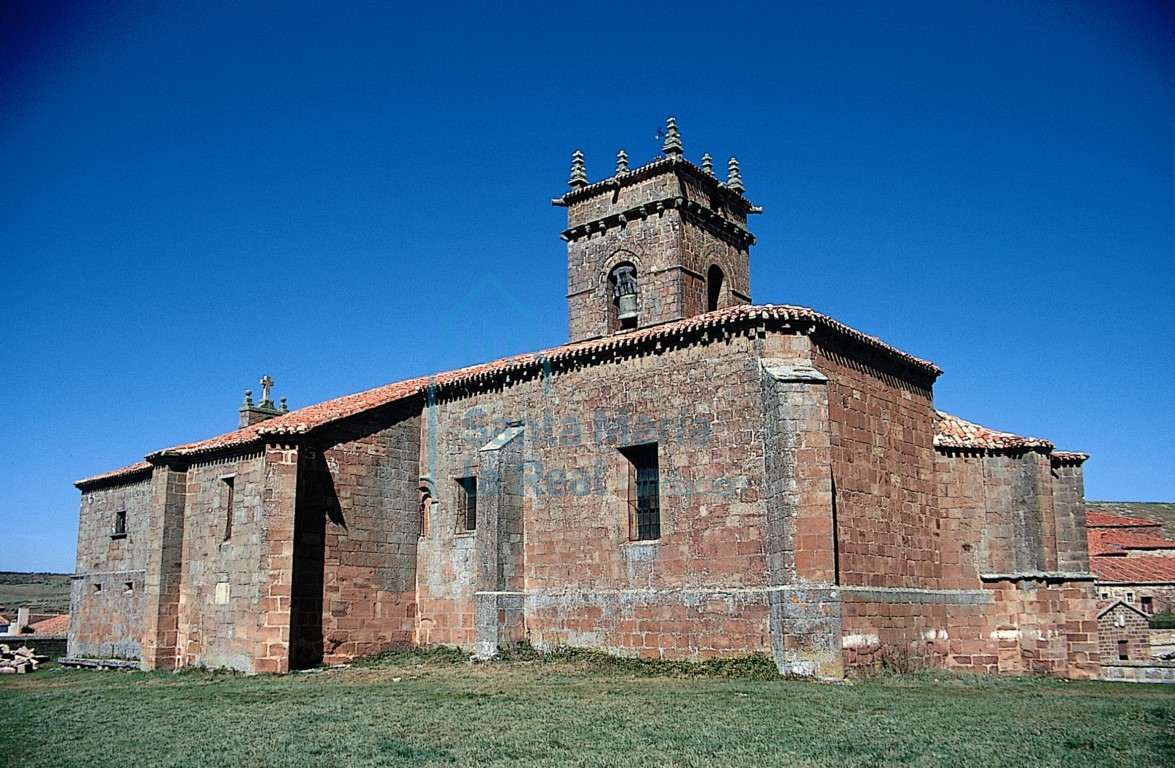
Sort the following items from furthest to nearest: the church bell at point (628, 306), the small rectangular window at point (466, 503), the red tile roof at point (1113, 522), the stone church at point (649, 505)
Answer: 1. the red tile roof at point (1113, 522)
2. the church bell at point (628, 306)
3. the small rectangular window at point (466, 503)
4. the stone church at point (649, 505)

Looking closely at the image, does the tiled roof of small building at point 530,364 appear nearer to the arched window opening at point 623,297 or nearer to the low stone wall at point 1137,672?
the arched window opening at point 623,297

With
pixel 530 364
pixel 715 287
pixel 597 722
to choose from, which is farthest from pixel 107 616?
pixel 597 722

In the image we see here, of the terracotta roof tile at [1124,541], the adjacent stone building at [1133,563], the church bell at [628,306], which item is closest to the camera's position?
the church bell at [628,306]

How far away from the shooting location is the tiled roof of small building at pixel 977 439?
21.2 meters

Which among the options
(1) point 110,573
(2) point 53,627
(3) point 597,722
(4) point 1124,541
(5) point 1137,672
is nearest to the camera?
(3) point 597,722

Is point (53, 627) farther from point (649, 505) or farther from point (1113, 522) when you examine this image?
point (1113, 522)

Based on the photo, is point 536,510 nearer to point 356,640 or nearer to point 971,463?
point 356,640

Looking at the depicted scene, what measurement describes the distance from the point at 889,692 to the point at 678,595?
482 cm

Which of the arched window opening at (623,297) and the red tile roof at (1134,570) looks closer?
the arched window opening at (623,297)

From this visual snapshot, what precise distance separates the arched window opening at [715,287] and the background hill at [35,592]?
52764 millimetres

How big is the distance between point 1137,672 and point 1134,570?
25.2 meters

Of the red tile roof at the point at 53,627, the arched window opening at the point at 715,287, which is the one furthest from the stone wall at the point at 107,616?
the arched window opening at the point at 715,287

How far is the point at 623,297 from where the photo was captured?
26375mm

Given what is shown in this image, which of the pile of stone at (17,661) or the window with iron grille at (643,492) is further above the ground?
the window with iron grille at (643,492)
